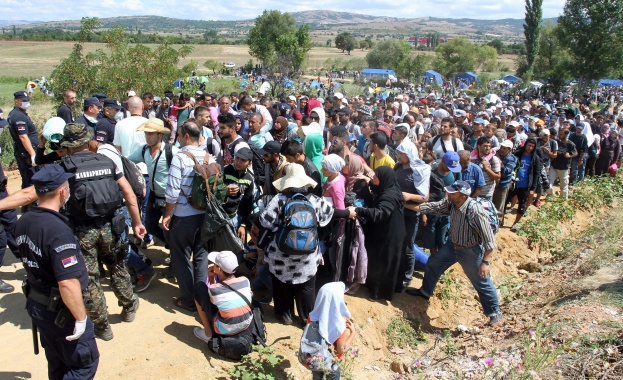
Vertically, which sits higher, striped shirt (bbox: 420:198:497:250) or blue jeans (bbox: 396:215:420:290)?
striped shirt (bbox: 420:198:497:250)

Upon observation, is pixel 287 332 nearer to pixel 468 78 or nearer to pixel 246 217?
pixel 246 217

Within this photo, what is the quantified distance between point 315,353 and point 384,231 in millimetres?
1911

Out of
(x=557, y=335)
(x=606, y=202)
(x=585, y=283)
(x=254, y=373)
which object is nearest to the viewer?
(x=254, y=373)

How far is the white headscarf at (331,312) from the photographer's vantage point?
3671 millimetres

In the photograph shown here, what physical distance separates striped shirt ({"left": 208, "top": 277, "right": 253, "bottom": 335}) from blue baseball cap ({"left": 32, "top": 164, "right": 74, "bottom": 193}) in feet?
4.94

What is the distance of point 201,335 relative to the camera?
A: 424cm

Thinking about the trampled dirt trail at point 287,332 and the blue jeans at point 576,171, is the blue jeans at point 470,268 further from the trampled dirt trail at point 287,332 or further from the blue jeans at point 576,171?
the blue jeans at point 576,171

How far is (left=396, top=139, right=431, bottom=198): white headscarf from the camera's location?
547cm

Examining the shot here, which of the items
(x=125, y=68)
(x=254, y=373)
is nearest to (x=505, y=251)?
(x=254, y=373)

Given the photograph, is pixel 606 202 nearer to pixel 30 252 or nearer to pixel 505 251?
pixel 505 251

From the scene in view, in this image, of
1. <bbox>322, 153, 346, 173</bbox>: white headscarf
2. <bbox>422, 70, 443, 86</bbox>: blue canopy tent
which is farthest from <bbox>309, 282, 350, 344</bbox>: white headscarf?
<bbox>422, 70, 443, 86</bbox>: blue canopy tent

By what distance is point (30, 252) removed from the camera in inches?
114

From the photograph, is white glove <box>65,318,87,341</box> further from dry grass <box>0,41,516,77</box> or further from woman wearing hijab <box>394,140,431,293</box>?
dry grass <box>0,41,516,77</box>

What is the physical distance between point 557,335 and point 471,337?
0.96 meters
